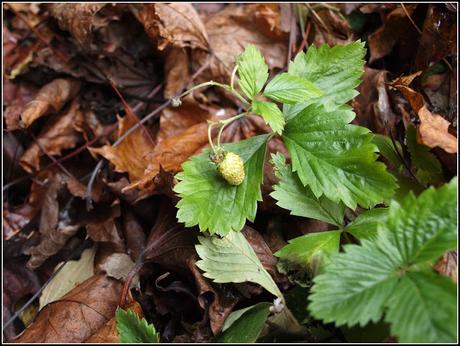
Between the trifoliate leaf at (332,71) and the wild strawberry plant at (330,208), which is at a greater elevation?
the trifoliate leaf at (332,71)

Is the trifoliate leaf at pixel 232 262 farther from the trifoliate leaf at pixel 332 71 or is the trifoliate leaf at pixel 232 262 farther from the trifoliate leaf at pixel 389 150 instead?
the trifoliate leaf at pixel 389 150

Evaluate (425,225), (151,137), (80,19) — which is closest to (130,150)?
(151,137)

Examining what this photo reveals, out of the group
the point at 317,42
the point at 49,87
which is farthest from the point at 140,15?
the point at 317,42

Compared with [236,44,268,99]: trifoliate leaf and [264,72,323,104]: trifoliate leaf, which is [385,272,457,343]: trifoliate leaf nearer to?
[264,72,323,104]: trifoliate leaf

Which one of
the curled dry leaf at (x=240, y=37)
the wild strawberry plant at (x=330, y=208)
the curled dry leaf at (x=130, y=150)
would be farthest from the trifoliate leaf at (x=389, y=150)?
the curled dry leaf at (x=130, y=150)

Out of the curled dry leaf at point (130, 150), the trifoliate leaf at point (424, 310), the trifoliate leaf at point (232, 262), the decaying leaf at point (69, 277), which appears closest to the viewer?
the trifoliate leaf at point (424, 310)

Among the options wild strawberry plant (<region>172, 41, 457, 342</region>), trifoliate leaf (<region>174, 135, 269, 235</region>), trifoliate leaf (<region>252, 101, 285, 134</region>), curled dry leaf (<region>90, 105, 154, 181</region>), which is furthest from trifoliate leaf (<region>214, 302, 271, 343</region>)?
curled dry leaf (<region>90, 105, 154, 181</region>)

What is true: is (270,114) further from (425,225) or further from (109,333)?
(109,333)
